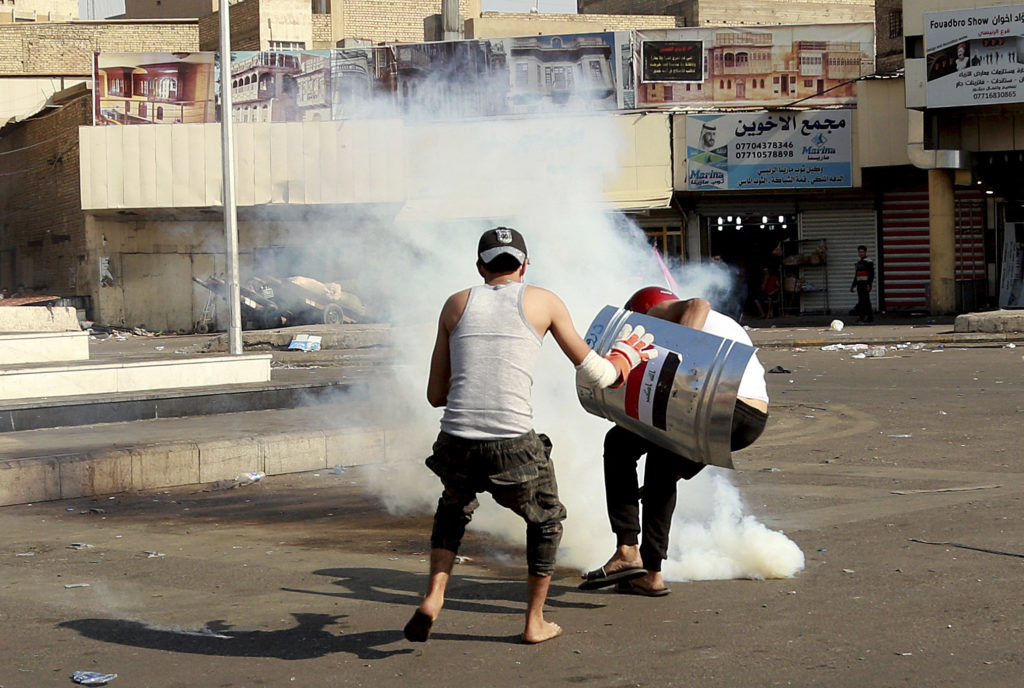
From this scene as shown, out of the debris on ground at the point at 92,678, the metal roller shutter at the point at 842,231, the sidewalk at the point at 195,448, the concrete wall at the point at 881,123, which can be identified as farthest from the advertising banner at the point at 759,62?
the debris on ground at the point at 92,678

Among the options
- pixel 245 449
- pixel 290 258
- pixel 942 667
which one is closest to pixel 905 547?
pixel 942 667

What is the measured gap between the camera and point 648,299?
4953 mm

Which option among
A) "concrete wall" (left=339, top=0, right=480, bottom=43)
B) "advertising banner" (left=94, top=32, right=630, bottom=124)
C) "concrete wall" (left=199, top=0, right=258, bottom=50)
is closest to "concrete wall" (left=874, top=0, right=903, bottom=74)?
"advertising banner" (left=94, top=32, right=630, bottom=124)

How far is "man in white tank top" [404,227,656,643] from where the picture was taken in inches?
161

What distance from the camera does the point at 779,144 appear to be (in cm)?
2864

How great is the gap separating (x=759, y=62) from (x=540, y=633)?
26.7 metres

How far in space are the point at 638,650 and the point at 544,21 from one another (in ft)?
115

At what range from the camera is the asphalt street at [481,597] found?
3885 millimetres

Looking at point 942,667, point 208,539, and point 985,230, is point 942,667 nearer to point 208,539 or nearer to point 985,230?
point 208,539

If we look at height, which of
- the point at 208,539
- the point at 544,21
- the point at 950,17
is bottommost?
the point at 208,539

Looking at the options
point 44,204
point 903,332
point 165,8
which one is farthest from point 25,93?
point 903,332

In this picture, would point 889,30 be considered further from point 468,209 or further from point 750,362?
point 750,362

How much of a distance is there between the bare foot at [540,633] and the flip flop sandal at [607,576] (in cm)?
54

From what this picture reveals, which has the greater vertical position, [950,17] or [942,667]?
[950,17]
